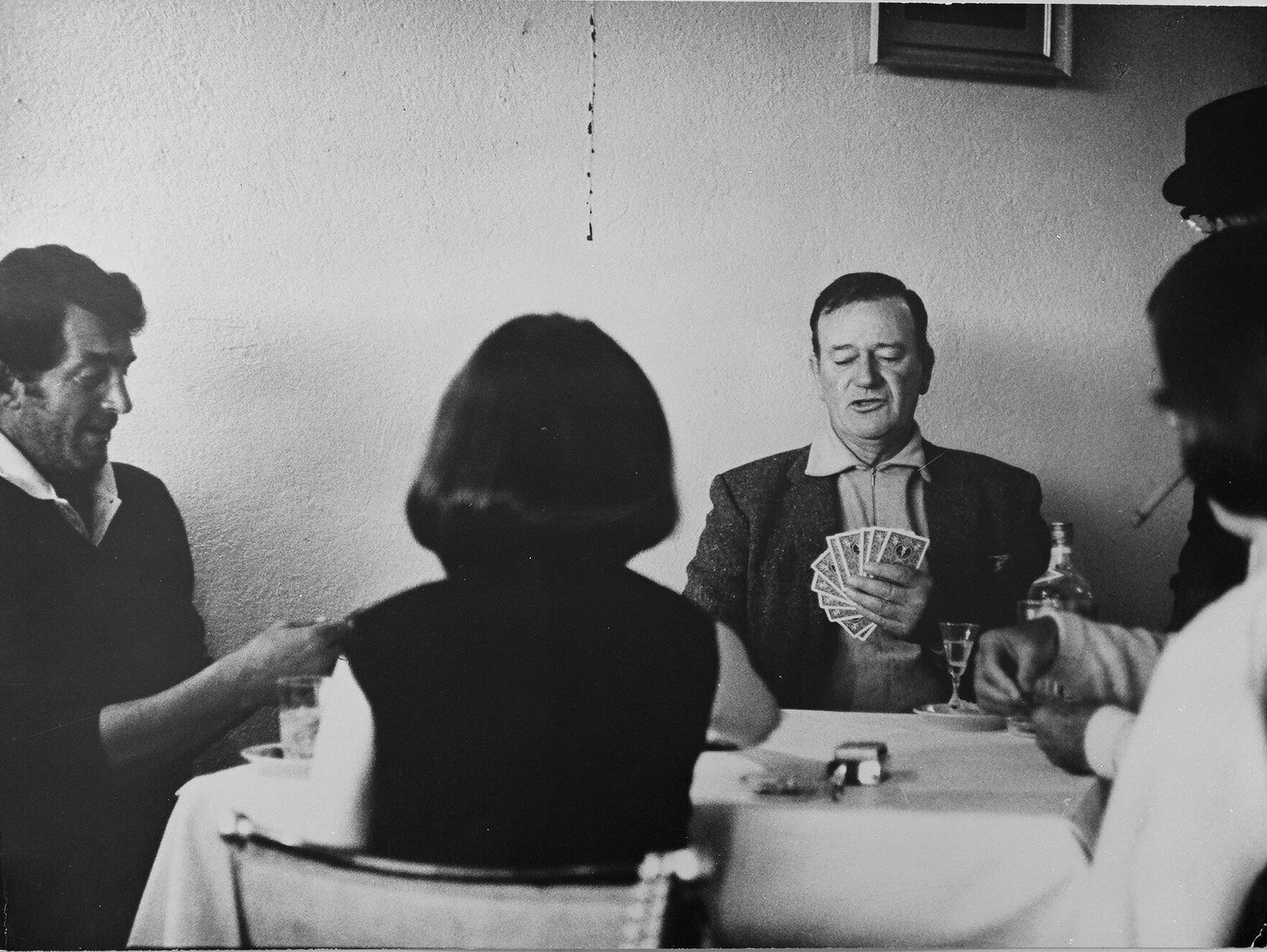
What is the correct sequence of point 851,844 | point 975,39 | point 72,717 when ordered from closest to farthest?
point 851,844, point 72,717, point 975,39

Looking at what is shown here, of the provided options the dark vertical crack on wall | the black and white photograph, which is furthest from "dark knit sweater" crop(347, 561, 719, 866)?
the dark vertical crack on wall

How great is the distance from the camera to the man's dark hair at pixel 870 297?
1.54 meters

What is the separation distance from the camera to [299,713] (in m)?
1.45

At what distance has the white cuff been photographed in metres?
1.42

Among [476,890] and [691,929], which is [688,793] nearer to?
[691,929]

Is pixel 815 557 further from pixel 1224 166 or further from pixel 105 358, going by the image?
pixel 105 358

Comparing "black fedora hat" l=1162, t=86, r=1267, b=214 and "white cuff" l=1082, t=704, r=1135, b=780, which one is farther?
"black fedora hat" l=1162, t=86, r=1267, b=214

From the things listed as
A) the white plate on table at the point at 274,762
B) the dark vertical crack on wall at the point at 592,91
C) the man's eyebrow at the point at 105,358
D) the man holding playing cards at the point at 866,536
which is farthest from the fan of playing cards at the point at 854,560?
the man's eyebrow at the point at 105,358

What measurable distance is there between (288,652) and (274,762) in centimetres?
15

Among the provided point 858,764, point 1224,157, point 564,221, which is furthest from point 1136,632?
point 564,221

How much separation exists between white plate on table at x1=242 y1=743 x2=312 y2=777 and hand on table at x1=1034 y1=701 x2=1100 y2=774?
3.25 ft

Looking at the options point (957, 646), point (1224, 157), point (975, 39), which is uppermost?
point (975, 39)

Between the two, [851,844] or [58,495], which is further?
[58,495]

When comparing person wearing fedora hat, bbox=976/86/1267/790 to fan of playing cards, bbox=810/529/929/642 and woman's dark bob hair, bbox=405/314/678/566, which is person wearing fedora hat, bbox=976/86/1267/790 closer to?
fan of playing cards, bbox=810/529/929/642
